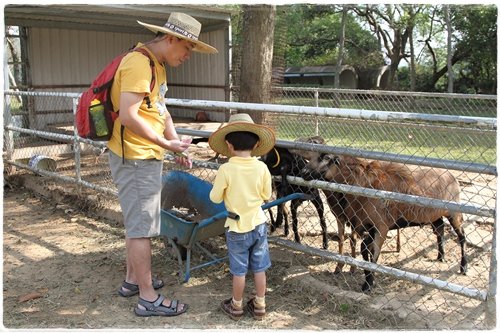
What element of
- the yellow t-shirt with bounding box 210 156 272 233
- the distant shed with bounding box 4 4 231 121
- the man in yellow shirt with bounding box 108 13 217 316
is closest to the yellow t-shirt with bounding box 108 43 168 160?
the man in yellow shirt with bounding box 108 13 217 316

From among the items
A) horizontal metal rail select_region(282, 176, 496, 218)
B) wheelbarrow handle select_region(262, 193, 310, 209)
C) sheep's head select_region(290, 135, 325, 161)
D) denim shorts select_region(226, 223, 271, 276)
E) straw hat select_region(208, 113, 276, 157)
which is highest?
straw hat select_region(208, 113, 276, 157)

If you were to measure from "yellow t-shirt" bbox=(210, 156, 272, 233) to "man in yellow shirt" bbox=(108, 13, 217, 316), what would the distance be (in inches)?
13.8

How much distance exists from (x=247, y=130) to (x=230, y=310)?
4.10 feet

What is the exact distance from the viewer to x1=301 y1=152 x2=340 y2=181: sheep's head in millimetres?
3832

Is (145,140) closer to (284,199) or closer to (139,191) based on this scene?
(139,191)

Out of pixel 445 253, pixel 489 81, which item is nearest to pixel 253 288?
pixel 445 253

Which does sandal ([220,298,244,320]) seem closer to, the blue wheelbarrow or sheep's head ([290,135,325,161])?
the blue wheelbarrow

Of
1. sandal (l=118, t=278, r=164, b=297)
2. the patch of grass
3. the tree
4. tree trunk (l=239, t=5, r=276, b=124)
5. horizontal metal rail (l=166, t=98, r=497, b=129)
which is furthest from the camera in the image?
the tree

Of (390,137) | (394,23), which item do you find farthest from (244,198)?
(394,23)

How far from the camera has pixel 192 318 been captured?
137 inches

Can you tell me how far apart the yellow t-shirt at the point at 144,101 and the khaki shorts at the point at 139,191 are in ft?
0.22

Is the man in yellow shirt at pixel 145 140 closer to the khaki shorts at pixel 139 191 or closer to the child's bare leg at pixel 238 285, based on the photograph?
the khaki shorts at pixel 139 191

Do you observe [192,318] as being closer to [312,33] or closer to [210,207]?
[210,207]

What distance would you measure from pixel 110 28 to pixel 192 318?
1174 cm
